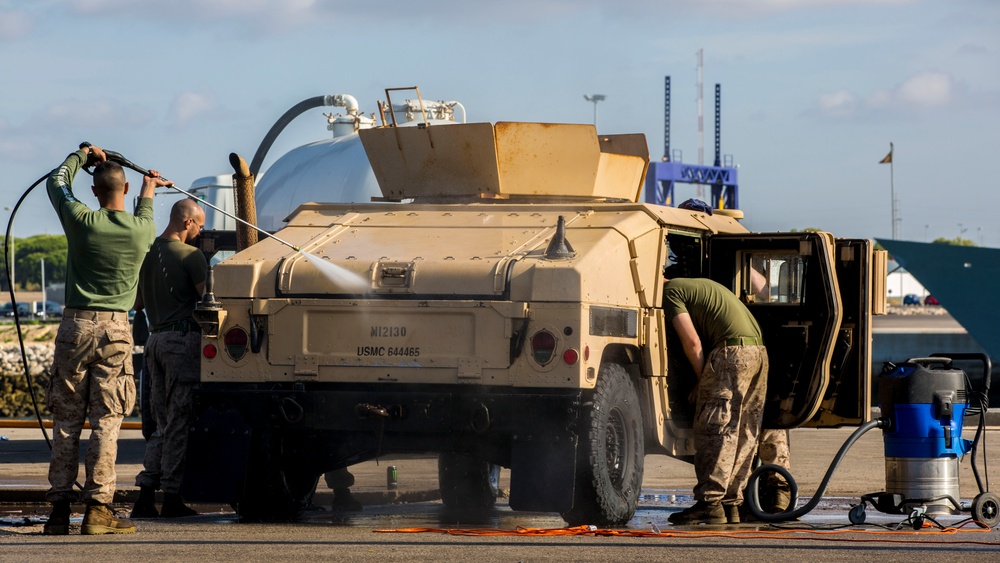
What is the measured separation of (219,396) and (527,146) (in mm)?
2692

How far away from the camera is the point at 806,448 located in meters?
14.3

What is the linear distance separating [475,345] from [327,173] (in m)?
11.6

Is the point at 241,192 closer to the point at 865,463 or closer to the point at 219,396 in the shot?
the point at 219,396

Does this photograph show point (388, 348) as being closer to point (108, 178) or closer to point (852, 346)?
point (108, 178)

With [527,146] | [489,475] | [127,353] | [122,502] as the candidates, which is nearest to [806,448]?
[489,475]

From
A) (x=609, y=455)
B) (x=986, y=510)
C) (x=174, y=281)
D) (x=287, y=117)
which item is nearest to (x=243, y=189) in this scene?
(x=174, y=281)

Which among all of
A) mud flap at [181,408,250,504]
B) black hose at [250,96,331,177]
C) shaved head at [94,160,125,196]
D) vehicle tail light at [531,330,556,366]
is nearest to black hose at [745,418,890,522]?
vehicle tail light at [531,330,556,366]

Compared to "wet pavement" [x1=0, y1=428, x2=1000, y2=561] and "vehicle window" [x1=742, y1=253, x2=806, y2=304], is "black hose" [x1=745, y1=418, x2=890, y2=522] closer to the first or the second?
"wet pavement" [x1=0, y1=428, x2=1000, y2=561]

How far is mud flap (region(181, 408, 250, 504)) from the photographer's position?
850cm

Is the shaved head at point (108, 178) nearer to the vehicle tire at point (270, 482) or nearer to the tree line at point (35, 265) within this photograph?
the vehicle tire at point (270, 482)

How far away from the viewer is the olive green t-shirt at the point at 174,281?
9.14m

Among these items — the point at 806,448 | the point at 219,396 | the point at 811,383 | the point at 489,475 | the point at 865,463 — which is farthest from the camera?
the point at 806,448

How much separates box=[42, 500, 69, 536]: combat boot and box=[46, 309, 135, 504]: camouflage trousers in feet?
0.12

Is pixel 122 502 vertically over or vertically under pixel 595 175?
under
